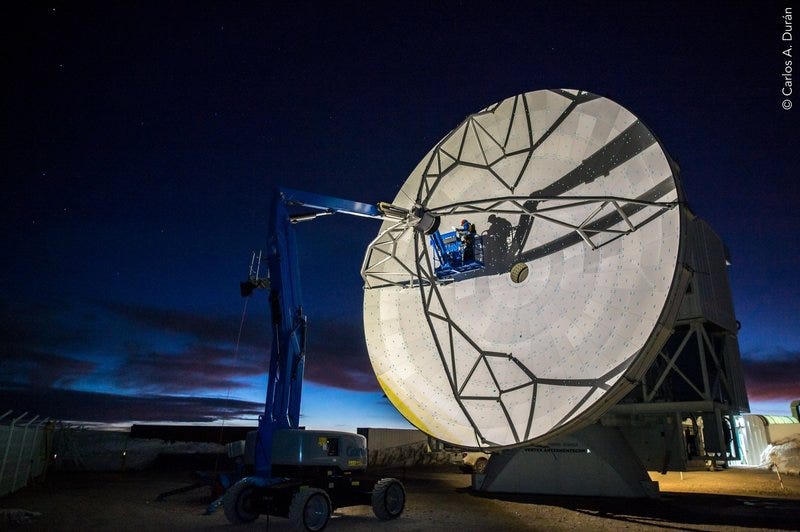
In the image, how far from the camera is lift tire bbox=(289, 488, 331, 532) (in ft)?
36.4

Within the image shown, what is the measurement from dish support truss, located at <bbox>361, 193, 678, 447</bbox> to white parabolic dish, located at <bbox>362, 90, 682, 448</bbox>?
0.04 metres

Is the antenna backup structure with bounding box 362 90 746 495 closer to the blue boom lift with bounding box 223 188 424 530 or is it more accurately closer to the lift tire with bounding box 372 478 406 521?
the lift tire with bounding box 372 478 406 521

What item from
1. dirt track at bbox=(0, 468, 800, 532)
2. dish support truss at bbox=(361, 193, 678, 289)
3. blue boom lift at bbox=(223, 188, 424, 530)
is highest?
dish support truss at bbox=(361, 193, 678, 289)

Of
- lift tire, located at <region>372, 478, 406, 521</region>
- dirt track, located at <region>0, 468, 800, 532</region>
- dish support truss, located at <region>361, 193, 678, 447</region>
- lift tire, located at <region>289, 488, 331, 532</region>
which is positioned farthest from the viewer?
lift tire, located at <region>372, 478, 406, 521</region>

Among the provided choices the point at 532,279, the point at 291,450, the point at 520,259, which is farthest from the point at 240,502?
the point at 520,259

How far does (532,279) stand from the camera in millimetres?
14195

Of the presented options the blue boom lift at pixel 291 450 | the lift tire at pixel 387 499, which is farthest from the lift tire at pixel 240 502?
the lift tire at pixel 387 499

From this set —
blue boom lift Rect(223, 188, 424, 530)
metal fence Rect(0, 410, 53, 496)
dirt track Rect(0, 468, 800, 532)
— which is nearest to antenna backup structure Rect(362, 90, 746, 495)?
dirt track Rect(0, 468, 800, 532)

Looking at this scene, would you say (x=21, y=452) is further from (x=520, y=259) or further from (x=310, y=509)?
(x=520, y=259)

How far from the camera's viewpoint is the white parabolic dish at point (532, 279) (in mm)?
11430

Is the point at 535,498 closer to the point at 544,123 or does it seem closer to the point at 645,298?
the point at 645,298

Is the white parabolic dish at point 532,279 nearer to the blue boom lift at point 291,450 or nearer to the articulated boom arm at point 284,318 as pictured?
the blue boom lift at point 291,450

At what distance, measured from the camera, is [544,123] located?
572 inches

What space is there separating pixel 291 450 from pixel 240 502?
5.66 ft
